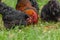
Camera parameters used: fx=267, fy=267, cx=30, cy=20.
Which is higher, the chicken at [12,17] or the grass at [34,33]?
the chicken at [12,17]

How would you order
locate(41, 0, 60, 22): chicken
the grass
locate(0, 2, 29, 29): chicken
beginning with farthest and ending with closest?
locate(41, 0, 60, 22): chicken → locate(0, 2, 29, 29): chicken → the grass

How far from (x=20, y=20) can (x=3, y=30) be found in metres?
0.55

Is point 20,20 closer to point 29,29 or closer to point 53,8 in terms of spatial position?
point 29,29

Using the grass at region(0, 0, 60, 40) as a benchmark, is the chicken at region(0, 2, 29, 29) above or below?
above

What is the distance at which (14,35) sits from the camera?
6176 millimetres

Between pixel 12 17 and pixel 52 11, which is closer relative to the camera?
pixel 12 17

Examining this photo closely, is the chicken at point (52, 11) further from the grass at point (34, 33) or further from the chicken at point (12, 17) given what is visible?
the chicken at point (12, 17)

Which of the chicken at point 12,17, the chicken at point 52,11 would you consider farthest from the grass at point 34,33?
the chicken at point 52,11

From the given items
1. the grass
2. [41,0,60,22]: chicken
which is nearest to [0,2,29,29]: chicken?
the grass

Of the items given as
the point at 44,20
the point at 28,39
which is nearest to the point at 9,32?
the point at 28,39

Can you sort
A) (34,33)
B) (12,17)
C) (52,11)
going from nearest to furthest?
(34,33), (12,17), (52,11)

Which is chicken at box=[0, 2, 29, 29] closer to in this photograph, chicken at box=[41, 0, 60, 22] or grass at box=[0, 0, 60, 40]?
grass at box=[0, 0, 60, 40]

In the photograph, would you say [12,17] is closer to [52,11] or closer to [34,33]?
[34,33]

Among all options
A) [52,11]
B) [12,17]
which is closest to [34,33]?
[12,17]
